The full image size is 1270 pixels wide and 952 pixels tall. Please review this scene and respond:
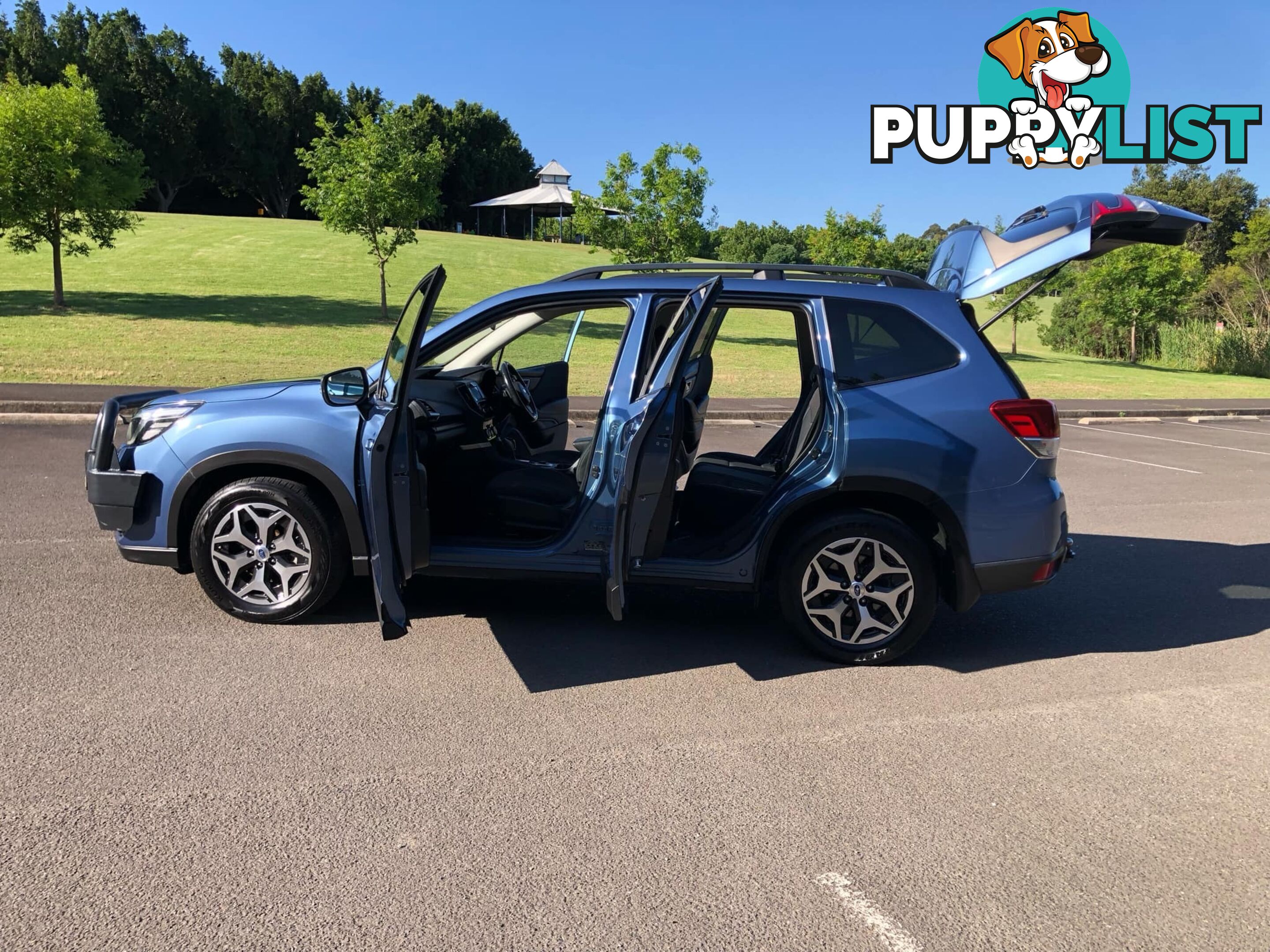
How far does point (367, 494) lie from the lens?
4137 millimetres

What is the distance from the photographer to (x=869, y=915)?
2709mm

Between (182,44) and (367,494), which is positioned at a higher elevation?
(182,44)

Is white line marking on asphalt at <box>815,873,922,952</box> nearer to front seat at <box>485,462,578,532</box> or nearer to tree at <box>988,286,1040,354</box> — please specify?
front seat at <box>485,462,578,532</box>

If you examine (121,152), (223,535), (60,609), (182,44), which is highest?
(182,44)

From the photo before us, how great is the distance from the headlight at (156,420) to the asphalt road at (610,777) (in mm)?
883

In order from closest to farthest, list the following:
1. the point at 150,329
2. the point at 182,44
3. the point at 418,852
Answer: the point at 418,852, the point at 150,329, the point at 182,44

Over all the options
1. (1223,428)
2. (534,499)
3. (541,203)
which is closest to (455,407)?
(534,499)

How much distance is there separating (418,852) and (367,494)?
5.48 ft

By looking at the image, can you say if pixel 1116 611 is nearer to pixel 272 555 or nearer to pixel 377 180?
pixel 272 555

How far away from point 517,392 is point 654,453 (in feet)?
6.69

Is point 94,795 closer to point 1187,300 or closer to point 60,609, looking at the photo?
point 60,609

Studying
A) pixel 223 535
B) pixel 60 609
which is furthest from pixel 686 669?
pixel 60 609

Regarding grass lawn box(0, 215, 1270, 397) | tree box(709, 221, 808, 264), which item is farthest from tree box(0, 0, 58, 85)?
tree box(709, 221, 808, 264)

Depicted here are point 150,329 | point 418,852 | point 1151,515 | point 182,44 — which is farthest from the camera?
point 182,44
